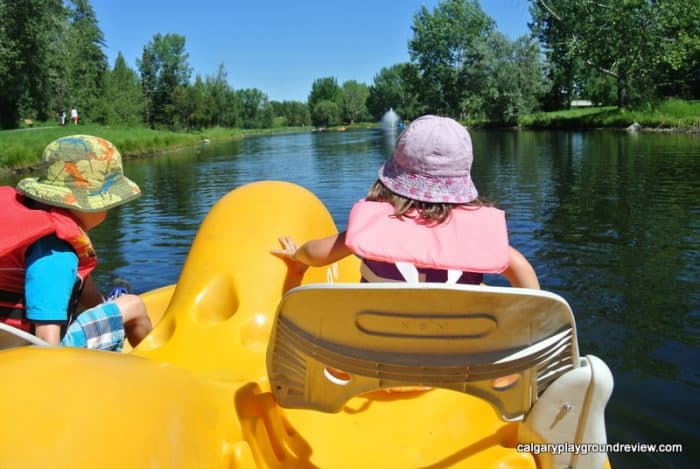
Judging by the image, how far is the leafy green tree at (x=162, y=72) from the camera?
5034cm

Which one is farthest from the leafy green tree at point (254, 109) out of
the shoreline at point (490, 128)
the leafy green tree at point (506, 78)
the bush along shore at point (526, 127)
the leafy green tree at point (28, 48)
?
the leafy green tree at point (28, 48)

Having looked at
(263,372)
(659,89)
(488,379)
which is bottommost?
(263,372)

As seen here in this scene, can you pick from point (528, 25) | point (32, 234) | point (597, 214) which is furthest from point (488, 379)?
point (528, 25)

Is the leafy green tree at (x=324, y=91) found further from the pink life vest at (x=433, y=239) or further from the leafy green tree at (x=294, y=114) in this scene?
the pink life vest at (x=433, y=239)

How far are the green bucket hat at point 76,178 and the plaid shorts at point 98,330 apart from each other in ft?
1.30

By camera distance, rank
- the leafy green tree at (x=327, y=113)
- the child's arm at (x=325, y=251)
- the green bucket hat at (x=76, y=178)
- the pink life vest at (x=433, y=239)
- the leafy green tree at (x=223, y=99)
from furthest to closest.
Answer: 1. the leafy green tree at (x=327, y=113)
2. the leafy green tree at (x=223, y=99)
3. the green bucket hat at (x=76, y=178)
4. the child's arm at (x=325, y=251)
5. the pink life vest at (x=433, y=239)

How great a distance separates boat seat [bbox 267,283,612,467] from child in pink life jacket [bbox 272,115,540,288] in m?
0.27

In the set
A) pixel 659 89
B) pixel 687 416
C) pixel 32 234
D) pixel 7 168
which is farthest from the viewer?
pixel 659 89

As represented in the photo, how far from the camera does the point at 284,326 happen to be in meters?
1.35

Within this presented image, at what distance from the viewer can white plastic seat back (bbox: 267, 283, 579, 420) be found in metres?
Answer: 1.19

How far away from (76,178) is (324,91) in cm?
9552

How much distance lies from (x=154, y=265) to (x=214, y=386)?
15.9ft

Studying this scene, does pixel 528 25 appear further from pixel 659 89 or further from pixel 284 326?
pixel 284 326

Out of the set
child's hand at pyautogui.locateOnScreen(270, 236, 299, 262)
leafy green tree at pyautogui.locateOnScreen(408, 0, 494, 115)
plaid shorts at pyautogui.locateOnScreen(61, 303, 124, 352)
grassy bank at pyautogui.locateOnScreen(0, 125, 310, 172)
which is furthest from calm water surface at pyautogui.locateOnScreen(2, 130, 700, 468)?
leafy green tree at pyautogui.locateOnScreen(408, 0, 494, 115)
